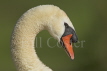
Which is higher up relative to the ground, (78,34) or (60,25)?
(60,25)

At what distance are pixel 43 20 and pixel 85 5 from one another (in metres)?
3.68

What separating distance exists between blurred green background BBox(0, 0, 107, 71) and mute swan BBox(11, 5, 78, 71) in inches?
110

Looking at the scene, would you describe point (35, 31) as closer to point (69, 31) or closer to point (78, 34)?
point (69, 31)

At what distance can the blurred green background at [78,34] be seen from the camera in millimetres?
4527

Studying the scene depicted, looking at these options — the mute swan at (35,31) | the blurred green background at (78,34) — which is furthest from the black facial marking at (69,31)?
the blurred green background at (78,34)

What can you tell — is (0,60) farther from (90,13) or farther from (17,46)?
(17,46)

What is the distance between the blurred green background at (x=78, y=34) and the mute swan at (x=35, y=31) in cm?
279

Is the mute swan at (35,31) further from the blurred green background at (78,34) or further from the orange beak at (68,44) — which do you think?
the blurred green background at (78,34)

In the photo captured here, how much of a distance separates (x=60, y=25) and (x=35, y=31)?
0.35 ft

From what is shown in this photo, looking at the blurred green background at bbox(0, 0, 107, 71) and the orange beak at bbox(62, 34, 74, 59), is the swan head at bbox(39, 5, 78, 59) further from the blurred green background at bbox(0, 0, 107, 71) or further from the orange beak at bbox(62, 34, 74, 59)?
the blurred green background at bbox(0, 0, 107, 71)

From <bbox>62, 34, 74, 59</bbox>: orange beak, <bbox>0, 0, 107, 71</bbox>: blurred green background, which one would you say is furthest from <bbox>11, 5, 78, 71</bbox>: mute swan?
<bbox>0, 0, 107, 71</bbox>: blurred green background

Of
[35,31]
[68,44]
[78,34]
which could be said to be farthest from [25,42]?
[78,34]

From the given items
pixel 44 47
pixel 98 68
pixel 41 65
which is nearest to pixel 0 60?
pixel 44 47

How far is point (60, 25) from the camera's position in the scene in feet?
4.95
